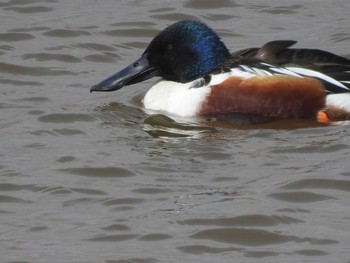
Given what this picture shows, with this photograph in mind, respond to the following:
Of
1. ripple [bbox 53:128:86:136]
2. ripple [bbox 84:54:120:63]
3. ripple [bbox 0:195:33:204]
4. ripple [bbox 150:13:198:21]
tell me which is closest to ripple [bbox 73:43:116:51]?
ripple [bbox 84:54:120:63]

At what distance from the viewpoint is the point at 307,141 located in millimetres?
10430

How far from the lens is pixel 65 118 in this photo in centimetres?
1121

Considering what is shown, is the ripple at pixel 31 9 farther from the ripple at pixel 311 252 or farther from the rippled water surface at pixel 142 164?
the ripple at pixel 311 252

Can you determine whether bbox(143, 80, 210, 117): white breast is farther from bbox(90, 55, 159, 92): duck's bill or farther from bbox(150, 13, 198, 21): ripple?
bbox(150, 13, 198, 21): ripple

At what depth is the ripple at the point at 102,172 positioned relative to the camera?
9.74 metres

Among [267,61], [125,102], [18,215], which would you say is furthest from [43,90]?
[18,215]

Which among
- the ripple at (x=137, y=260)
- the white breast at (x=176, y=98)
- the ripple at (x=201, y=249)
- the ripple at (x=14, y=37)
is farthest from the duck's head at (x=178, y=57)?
the ripple at (x=137, y=260)

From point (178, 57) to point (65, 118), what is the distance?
111 centimetres

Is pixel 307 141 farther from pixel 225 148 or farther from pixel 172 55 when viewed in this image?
pixel 172 55

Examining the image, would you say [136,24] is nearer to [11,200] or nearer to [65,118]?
[65,118]

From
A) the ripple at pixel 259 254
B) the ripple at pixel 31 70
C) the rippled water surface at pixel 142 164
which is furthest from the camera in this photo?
the ripple at pixel 31 70

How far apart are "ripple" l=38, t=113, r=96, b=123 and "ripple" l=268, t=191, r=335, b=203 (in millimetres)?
2458

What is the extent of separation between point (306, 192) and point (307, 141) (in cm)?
123

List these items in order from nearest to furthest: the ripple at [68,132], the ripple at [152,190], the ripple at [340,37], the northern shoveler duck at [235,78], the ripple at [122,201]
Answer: the ripple at [122,201] → the ripple at [152,190] → the ripple at [68,132] → the northern shoveler duck at [235,78] → the ripple at [340,37]
